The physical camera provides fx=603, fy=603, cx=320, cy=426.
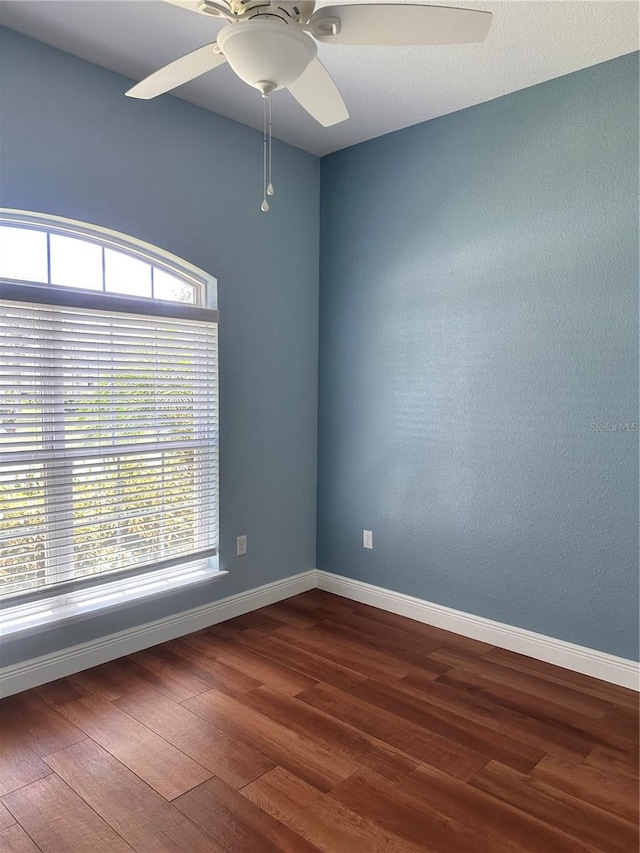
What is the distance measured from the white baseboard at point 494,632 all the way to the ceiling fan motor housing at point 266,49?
2.64 m

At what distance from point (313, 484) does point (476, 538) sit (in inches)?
45.9

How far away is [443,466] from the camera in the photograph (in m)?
3.29

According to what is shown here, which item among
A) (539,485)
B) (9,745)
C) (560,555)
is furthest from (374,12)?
(9,745)

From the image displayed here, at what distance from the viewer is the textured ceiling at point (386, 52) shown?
89.5 inches

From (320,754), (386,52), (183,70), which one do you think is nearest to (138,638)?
(320,754)

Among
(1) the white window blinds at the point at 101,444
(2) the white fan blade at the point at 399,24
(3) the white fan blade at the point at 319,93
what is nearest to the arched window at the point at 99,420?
(1) the white window blinds at the point at 101,444

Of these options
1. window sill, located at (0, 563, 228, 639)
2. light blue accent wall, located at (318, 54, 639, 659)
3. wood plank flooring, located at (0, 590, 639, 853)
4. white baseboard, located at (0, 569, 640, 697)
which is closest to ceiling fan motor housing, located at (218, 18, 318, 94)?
light blue accent wall, located at (318, 54, 639, 659)

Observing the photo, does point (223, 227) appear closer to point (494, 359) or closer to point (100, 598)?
point (494, 359)

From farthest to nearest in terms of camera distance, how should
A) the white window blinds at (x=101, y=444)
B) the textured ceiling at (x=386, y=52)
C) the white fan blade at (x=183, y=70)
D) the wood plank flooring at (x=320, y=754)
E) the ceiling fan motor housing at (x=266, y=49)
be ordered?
the white window blinds at (x=101, y=444), the textured ceiling at (x=386, y=52), the wood plank flooring at (x=320, y=754), the white fan blade at (x=183, y=70), the ceiling fan motor housing at (x=266, y=49)

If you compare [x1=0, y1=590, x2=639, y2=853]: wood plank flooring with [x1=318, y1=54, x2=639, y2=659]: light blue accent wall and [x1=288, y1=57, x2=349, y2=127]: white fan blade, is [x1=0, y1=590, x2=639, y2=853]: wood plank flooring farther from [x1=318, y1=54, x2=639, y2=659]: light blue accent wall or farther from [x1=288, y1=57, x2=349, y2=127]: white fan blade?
[x1=288, y1=57, x2=349, y2=127]: white fan blade

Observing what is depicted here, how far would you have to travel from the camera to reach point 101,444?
2.79 metres

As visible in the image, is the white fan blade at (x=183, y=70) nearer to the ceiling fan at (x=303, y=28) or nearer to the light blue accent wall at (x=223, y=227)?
the ceiling fan at (x=303, y=28)

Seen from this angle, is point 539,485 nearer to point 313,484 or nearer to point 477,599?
point 477,599

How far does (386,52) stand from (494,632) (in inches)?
108
